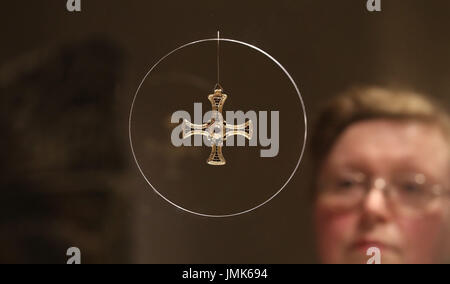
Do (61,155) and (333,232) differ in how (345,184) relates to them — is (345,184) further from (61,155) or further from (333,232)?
(61,155)

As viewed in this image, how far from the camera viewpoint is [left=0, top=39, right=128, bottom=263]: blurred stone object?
1562 mm

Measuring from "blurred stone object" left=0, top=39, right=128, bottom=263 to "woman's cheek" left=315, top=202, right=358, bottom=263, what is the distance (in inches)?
18.1

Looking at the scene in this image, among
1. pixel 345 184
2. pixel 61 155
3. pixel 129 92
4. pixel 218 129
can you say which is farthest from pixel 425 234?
pixel 61 155

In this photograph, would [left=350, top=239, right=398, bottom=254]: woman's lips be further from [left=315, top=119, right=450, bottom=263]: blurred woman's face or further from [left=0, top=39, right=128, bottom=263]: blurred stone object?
[left=0, top=39, right=128, bottom=263]: blurred stone object

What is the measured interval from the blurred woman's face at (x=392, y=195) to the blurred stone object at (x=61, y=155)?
1.68 feet

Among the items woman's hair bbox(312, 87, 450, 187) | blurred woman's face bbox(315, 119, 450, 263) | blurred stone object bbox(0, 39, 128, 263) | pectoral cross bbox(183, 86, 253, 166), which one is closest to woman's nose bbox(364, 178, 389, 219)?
blurred woman's face bbox(315, 119, 450, 263)

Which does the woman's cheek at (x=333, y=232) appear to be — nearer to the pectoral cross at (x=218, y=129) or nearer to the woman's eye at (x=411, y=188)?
the woman's eye at (x=411, y=188)

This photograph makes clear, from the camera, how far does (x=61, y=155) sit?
5.16 feet

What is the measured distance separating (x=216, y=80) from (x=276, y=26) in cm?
19

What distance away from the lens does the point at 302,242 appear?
1538mm

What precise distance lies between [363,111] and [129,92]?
553mm

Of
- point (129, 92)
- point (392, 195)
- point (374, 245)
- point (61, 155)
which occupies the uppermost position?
point (129, 92)

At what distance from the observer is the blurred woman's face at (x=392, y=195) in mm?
1518
